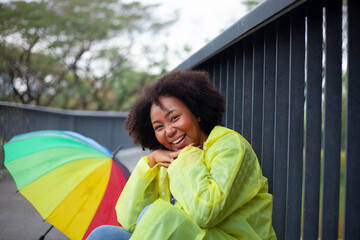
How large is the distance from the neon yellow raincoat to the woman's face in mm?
254

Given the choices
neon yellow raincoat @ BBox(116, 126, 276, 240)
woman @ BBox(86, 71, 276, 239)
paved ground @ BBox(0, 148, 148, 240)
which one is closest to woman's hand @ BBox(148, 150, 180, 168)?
woman @ BBox(86, 71, 276, 239)

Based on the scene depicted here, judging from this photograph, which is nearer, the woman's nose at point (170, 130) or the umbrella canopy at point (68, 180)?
the woman's nose at point (170, 130)

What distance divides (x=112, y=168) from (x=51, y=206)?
498 millimetres

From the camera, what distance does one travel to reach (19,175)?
238 centimetres

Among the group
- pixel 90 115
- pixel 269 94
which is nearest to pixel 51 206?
pixel 269 94

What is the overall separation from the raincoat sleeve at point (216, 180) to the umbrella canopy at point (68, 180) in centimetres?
103

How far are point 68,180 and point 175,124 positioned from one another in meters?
1.01

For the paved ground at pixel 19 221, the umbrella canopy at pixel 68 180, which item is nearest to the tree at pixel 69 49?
the paved ground at pixel 19 221

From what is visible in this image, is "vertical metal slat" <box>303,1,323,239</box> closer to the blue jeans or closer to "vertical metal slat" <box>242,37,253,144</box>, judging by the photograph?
"vertical metal slat" <box>242,37,253,144</box>

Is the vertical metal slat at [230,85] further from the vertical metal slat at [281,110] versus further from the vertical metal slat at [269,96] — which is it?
the vertical metal slat at [281,110]

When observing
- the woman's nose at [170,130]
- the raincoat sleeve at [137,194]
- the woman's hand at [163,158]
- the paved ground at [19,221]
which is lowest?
the paved ground at [19,221]

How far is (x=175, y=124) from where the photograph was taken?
1.98 meters

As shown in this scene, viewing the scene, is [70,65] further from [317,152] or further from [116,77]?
[317,152]

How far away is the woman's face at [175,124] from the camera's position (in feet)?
6.49
